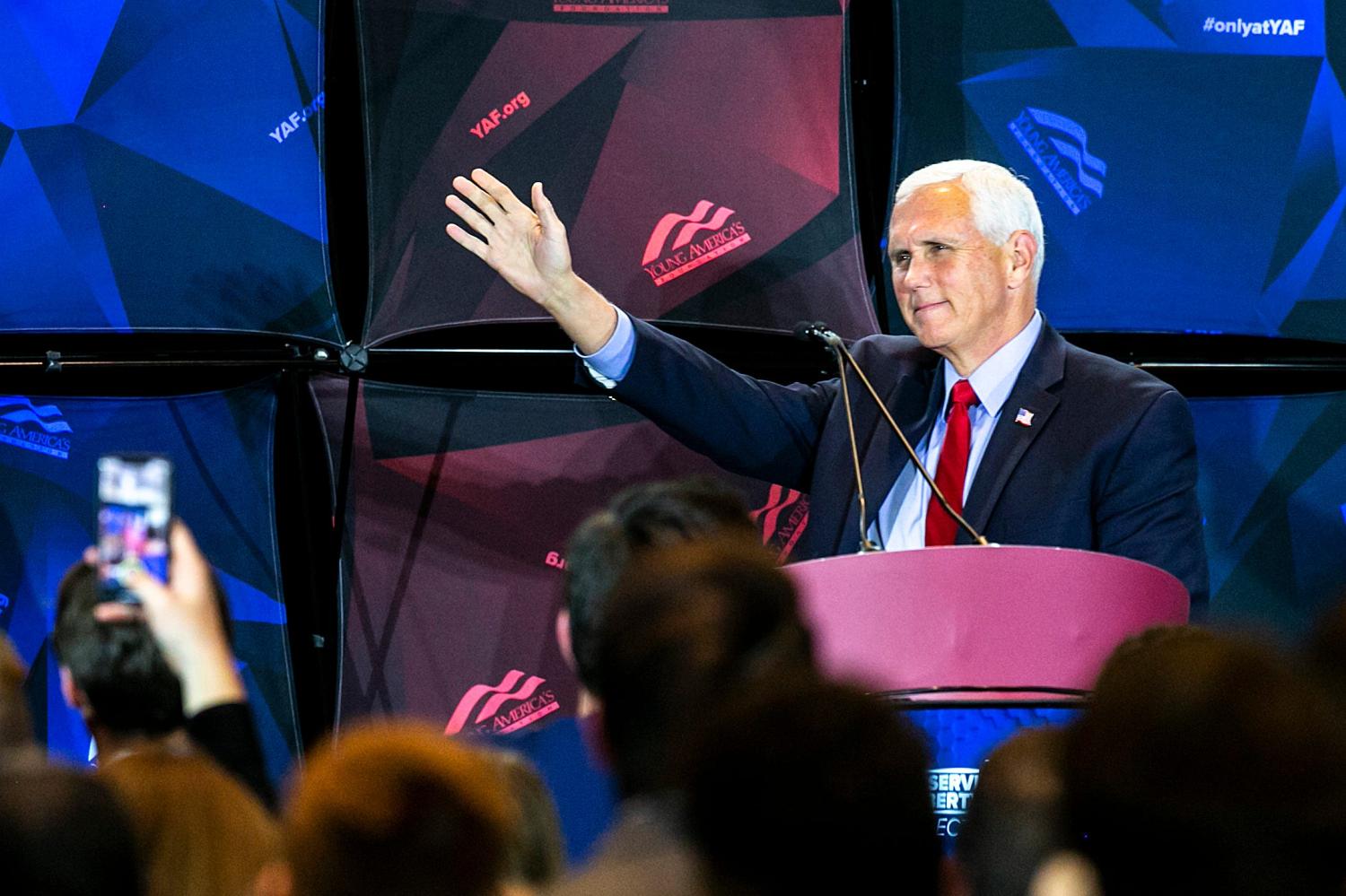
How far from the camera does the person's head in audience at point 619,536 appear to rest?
1930mm

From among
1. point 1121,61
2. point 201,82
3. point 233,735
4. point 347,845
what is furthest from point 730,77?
point 347,845

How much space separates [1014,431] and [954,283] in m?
0.36

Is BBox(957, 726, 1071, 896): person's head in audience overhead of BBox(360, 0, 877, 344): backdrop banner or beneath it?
beneath

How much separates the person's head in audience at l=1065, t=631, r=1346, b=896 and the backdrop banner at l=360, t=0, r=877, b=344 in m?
2.75

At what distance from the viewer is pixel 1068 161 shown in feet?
13.3

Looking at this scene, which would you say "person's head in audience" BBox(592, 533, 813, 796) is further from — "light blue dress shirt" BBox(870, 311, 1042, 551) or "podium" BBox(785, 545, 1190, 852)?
"light blue dress shirt" BBox(870, 311, 1042, 551)

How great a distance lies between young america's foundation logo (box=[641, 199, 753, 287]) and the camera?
13.0 feet

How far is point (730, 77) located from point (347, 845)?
9.74 ft

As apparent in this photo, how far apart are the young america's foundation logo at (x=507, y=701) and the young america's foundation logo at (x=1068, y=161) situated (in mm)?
1571

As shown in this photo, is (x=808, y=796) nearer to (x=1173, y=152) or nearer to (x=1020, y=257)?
(x=1020, y=257)

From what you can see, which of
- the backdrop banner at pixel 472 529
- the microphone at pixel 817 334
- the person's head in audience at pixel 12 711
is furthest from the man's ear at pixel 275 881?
the backdrop banner at pixel 472 529

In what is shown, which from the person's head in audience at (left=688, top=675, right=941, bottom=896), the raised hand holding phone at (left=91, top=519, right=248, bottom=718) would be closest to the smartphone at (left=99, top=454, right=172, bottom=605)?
the raised hand holding phone at (left=91, top=519, right=248, bottom=718)

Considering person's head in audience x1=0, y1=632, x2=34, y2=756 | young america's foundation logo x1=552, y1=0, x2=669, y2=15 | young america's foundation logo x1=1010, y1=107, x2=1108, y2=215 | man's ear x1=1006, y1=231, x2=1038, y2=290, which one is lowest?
person's head in audience x1=0, y1=632, x2=34, y2=756

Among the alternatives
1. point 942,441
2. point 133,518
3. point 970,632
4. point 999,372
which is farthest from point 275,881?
point 999,372
